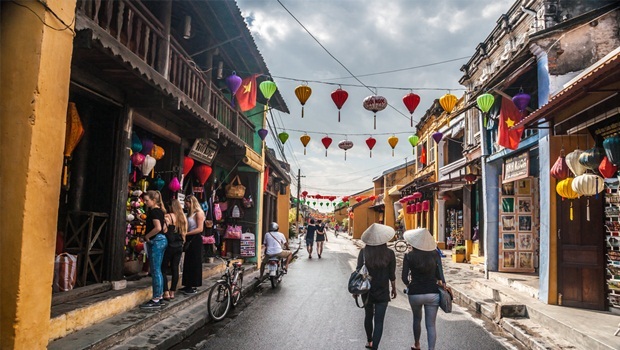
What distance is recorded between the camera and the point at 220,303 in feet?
24.8

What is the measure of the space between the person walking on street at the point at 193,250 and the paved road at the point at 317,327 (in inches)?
44.2

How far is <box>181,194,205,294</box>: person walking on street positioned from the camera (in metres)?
8.34

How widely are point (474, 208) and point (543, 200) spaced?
890 centimetres

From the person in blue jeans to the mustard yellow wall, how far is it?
2368mm

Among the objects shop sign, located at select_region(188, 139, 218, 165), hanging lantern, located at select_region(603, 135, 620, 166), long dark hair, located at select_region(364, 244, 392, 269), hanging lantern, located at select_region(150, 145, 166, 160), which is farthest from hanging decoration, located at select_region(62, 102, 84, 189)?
hanging lantern, located at select_region(603, 135, 620, 166)

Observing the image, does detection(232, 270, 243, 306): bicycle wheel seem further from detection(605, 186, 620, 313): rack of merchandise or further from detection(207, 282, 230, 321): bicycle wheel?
detection(605, 186, 620, 313): rack of merchandise

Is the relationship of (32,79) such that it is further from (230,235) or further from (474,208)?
(474,208)

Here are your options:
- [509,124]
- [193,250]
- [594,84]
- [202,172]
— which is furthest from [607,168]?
[202,172]

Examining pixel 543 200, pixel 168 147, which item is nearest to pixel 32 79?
pixel 168 147

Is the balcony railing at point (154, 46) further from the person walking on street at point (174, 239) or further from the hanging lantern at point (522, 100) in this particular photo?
the hanging lantern at point (522, 100)

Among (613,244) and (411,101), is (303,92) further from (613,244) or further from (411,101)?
(613,244)

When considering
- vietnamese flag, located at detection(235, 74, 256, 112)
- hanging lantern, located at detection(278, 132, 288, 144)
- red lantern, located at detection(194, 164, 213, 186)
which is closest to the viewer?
red lantern, located at detection(194, 164, 213, 186)

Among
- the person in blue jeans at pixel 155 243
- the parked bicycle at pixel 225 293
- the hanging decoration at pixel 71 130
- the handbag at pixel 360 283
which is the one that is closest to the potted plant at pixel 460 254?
the parked bicycle at pixel 225 293

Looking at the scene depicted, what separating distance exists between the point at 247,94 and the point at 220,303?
6.75m
